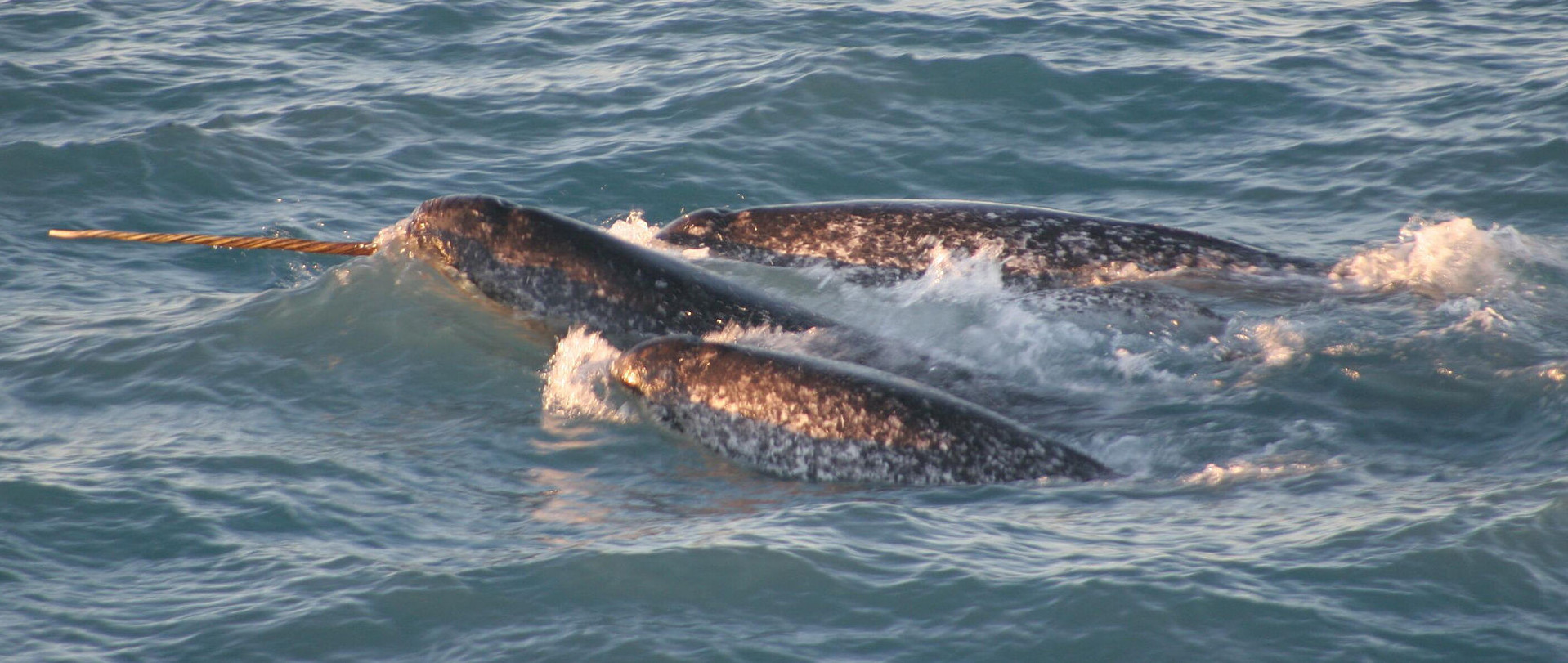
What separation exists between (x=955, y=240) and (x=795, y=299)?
142 centimetres

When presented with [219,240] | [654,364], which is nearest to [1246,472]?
[654,364]

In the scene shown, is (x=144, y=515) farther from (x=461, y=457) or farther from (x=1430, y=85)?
(x=1430, y=85)

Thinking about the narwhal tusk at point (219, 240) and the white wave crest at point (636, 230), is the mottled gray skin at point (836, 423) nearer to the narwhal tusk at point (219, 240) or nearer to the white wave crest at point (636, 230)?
the narwhal tusk at point (219, 240)

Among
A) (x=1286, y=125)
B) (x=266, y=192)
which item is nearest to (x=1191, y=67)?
(x=1286, y=125)

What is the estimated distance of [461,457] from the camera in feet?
29.0

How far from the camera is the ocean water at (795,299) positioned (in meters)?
6.57

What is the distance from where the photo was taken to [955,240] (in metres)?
11.7

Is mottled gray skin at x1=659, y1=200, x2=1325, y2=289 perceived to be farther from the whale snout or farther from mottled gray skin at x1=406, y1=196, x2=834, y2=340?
the whale snout

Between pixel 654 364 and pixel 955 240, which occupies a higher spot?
pixel 955 240

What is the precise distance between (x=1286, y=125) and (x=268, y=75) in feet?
39.8

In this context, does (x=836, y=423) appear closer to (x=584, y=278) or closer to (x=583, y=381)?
(x=583, y=381)

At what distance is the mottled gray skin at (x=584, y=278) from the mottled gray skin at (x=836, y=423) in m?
1.15

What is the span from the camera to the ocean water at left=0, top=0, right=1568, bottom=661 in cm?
657

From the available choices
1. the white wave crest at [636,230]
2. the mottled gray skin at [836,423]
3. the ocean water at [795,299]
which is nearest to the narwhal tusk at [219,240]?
the ocean water at [795,299]
